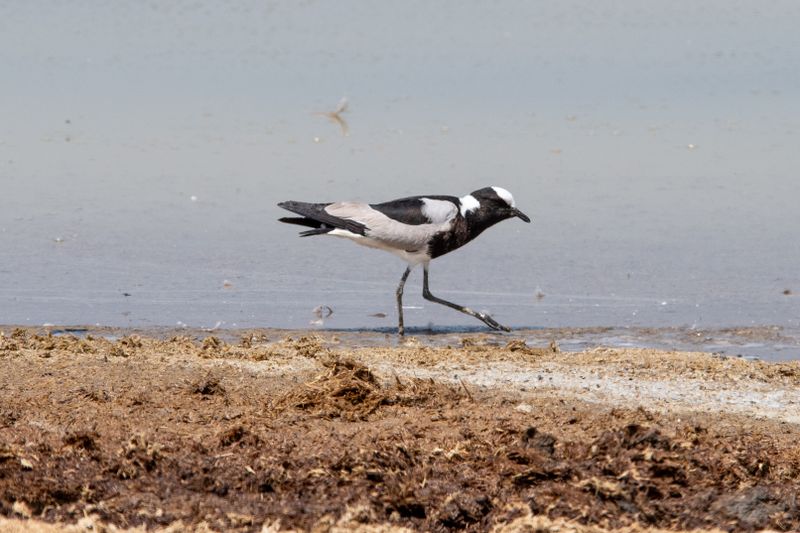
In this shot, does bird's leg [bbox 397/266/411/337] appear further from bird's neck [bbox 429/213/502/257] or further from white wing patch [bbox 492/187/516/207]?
white wing patch [bbox 492/187/516/207]

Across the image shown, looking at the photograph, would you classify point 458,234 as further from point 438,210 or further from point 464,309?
point 464,309

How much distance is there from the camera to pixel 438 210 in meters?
10.5

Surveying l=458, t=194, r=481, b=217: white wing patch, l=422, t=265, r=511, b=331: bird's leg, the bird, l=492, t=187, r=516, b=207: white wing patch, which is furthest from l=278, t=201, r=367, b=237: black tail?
l=492, t=187, r=516, b=207: white wing patch

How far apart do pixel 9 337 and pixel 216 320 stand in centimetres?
167

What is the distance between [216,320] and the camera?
10.1 metres

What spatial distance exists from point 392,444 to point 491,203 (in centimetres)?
534

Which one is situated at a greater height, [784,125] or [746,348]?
[784,125]

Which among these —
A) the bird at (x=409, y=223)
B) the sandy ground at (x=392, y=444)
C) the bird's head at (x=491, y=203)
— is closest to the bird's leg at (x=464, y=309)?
the bird at (x=409, y=223)

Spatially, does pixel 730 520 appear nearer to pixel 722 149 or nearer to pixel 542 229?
pixel 542 229

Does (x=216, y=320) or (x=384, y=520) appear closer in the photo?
(x=384, y=520)

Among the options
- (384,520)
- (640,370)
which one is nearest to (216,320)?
(640,370)

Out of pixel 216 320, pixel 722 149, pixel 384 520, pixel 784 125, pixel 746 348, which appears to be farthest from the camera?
pixel 784 125

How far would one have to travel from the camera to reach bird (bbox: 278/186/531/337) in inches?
411

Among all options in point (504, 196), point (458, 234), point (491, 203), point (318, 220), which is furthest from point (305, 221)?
point (504, 196)
